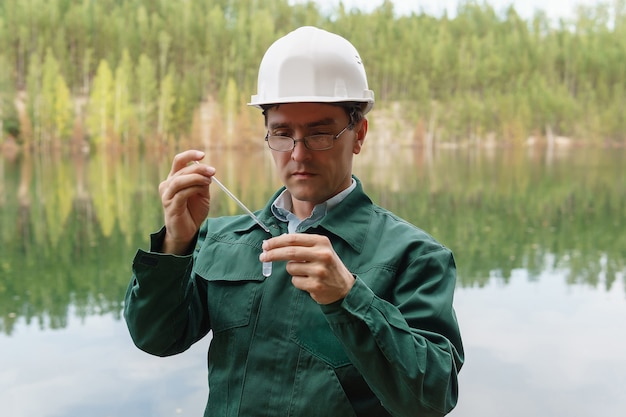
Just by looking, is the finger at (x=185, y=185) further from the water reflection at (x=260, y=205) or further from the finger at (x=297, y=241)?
the water reflection at (x=260, y=205)

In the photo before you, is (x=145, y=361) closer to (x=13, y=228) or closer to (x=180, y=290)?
(x=180, y=290)

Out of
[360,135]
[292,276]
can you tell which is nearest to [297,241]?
[292,276]

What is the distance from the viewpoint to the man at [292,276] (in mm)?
1476

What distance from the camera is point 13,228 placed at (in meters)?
13.2

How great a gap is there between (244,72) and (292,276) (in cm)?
5778

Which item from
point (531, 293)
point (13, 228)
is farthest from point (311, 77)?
point (13, 228)

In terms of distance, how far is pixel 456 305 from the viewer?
7.76 meters

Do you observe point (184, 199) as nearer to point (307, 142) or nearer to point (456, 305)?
point (307, 142)

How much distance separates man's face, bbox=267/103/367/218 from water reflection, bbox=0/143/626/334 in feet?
19.7

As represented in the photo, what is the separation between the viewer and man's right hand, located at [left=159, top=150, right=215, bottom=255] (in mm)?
1513

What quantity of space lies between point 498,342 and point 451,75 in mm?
56558

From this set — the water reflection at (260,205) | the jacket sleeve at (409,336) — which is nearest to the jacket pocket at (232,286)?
the jacket sleeve at (409,336)

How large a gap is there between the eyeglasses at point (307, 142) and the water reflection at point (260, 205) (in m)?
6.01

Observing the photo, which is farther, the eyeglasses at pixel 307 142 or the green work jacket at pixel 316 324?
the eyeglasses at pixel 307 142
